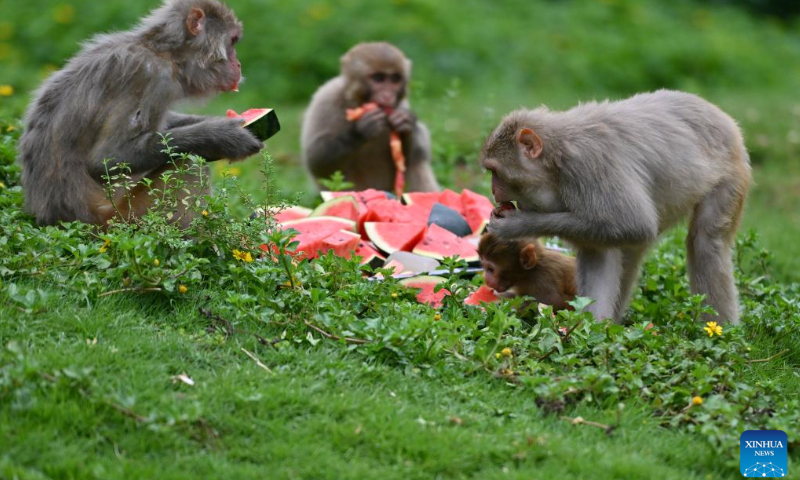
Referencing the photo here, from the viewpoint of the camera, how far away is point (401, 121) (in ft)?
33.1

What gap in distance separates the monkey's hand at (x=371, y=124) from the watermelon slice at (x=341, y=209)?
2222 mm

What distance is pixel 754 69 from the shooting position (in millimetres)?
18062

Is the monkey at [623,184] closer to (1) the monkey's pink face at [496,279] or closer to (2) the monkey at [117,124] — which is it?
(1) the monkey's pink face at [496,279]

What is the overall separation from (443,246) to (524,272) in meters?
0.83

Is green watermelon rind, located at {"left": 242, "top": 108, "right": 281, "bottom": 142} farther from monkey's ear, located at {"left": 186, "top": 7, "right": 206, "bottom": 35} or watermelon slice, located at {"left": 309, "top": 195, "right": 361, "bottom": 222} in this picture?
watermelon slice, located at {"left": 309, "top": 195, "right": 361, "bottom": 222}

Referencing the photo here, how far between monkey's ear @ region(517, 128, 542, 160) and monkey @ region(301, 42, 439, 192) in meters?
4.03

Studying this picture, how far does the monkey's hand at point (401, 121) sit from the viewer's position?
10062mm

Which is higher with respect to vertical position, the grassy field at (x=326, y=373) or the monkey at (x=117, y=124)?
the monkey at (x=117, y=124)

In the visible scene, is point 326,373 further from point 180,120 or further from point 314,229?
point 180,120

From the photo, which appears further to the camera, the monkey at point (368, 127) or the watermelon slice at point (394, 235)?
the monkey at point (368, 127)

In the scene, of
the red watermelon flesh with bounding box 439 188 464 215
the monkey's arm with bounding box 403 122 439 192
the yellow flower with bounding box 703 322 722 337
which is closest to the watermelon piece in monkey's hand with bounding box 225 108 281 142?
the red watermelon flesh with bounding box 439 188 464 215

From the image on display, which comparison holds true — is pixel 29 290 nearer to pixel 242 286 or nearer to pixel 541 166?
pixel 242 286

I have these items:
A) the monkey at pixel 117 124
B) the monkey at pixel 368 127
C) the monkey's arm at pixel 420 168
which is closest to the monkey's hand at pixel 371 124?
the monkey at pixel 368 127

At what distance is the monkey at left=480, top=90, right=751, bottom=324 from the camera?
5969mm
